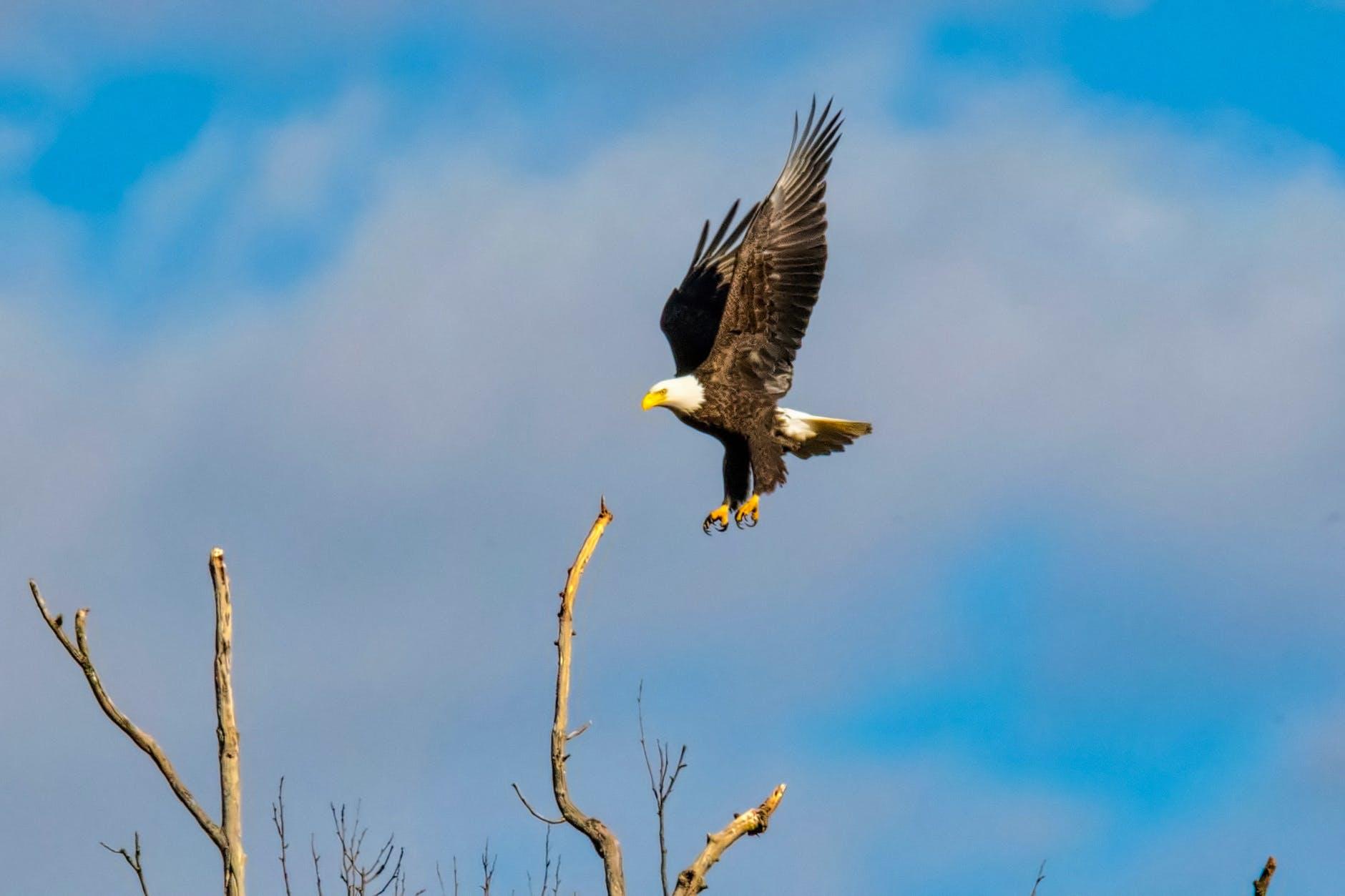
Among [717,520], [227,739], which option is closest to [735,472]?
[717,520]

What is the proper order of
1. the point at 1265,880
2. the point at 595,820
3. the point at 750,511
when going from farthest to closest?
the point at 750,511
the point at 595,820
the point at 1265,880

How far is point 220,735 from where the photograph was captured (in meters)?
5.26

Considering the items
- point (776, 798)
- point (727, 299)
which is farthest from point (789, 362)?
point (776, 798)

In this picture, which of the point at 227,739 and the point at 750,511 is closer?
the point at 227,739

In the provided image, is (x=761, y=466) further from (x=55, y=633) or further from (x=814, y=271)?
(x=55, y=633)

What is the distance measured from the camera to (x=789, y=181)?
11195 mm

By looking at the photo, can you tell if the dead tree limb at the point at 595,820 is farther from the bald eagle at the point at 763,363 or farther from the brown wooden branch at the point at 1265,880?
the bald eagle at the point at 763,363

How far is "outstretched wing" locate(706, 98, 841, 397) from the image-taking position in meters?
10.7

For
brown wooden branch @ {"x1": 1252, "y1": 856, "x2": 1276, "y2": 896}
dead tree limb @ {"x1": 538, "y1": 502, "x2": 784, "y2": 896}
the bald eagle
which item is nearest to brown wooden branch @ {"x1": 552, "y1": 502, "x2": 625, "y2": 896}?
dead tree limb @ {"x1": 538, "y1": 502, "x2": 784, "y2": 896}

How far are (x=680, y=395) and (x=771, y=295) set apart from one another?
84 centimetres

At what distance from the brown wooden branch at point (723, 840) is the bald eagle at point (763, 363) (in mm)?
4429

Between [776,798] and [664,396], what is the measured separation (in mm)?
4691

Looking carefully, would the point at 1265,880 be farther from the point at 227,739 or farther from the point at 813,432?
the point at 813,432

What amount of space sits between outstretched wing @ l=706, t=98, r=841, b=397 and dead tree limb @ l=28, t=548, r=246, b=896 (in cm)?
576
